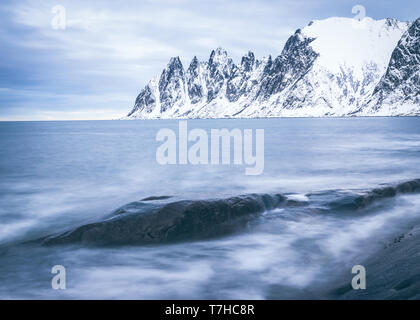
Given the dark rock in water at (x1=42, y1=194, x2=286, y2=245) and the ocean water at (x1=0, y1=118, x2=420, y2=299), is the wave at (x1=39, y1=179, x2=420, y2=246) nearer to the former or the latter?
the dark rock in water at (x1=42, y1=194, x2=286, y2=245)

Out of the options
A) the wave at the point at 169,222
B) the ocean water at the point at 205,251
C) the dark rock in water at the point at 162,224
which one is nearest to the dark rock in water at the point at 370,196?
the wave at the point at 169,222

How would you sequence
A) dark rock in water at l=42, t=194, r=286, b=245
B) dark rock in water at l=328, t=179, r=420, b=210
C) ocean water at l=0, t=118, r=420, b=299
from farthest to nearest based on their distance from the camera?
dark rock in water at l=328, t=179, r=420, b=210 → dark rock in water at l=42, t=194, r=286, b=245 → ocean water at l=0, t=118, r=420, b=299

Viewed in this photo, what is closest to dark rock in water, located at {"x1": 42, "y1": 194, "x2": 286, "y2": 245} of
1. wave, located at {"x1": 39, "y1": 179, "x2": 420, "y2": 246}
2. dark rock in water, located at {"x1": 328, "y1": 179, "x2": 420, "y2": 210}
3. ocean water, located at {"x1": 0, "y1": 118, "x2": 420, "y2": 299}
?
wave, located at {"x1": 39, "y1": 179, "x2": 420, "y2": 246}

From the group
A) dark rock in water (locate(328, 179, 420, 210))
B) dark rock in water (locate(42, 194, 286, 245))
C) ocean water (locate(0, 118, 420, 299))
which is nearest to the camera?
→ ocean water (locate(0, 118, 420, 299))

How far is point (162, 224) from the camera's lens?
13578 millimetres

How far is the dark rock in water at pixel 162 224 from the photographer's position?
1314 centimetres

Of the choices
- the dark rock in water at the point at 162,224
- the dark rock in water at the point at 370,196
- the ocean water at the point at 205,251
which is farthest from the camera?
the dark rock in water at the point at 370,196

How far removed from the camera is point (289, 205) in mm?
16797

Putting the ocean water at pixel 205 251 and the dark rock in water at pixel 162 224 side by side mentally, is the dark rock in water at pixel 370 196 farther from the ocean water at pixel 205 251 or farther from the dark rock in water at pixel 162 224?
the dark rock in water at pixel 162 224

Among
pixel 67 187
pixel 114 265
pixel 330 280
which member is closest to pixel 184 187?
pixel 67 187

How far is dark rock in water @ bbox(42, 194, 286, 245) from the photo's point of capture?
43.1 ft
